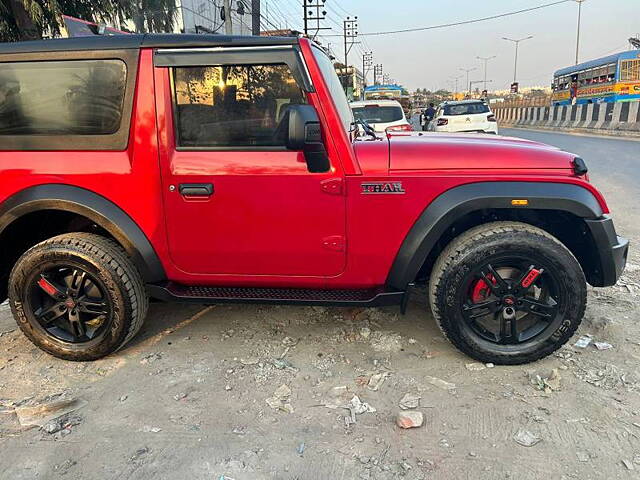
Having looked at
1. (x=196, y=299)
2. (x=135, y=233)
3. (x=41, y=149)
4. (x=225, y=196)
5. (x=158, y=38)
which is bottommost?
(x=196, y=299)

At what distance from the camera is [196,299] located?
291 cm

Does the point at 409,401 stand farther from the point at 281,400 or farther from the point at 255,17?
the point at 255,17

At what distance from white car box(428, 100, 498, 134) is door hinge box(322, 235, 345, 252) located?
40.3ft

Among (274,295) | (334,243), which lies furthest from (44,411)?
(334,243)

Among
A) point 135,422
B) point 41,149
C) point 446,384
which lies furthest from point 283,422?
point 41,149

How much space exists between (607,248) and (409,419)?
5.09 ft

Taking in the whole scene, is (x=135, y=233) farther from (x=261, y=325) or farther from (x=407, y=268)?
(x=407, y=268)

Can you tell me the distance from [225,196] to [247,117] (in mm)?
478

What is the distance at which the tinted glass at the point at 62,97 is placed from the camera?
8.86 ft

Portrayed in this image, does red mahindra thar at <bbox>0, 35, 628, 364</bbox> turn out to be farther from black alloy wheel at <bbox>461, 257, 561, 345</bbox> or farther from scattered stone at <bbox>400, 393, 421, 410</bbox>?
scattered stone at <bbox>400, 393, 421, 410</bbox>

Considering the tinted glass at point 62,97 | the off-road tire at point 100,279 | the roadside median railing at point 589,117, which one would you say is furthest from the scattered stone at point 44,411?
the roadside median railing at point 589,117

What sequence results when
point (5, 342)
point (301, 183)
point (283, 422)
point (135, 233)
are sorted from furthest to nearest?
1. point (5, 342)
2. point (135, 233)
3. point (301, 183)
4. point (283, 422)

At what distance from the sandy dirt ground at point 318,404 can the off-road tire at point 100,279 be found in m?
0.14

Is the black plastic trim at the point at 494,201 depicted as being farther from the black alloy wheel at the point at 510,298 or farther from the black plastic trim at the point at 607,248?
the black alloy wheel at the point at 510,298
